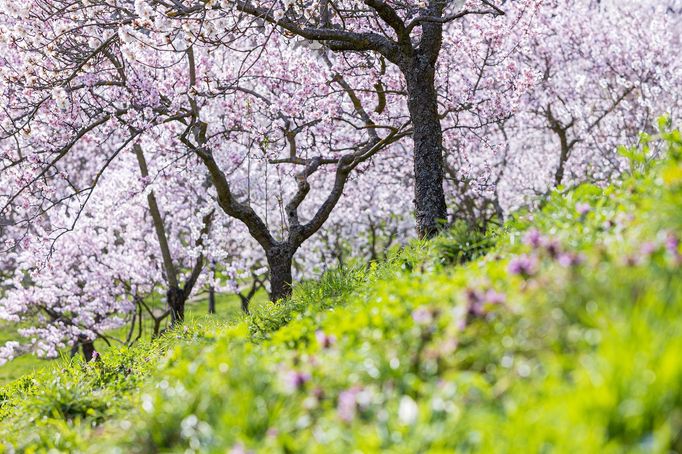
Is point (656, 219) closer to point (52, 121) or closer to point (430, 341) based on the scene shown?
point (430, 341)

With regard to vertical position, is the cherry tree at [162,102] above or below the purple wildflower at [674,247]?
above

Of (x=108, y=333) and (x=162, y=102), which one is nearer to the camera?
(x=162, y=102)

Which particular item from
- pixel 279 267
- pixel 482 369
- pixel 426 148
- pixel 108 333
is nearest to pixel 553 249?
pixel 482 369

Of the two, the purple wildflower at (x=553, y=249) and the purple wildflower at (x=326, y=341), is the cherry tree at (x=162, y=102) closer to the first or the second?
the purple wildflower at (x=326, y=341)

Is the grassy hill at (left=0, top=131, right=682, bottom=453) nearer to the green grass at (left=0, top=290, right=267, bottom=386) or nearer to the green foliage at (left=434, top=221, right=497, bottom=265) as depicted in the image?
A: the green foliage at (left=434, top=221, right=497, bottom=265)

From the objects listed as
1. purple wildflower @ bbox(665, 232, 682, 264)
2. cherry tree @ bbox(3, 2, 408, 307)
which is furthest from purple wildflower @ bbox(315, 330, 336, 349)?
cherry tree @ bbox(3, 2, 408, 307)

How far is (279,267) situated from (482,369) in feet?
24.8

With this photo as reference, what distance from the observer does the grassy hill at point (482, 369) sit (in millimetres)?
2568

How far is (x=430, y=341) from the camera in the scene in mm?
3727

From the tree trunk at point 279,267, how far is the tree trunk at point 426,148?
2.70 metres

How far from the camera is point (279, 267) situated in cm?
1090

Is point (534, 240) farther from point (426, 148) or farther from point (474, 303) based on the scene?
point (426, 148)

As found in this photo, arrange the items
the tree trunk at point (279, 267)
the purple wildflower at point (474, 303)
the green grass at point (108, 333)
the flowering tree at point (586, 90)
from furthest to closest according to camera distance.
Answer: the flowering tree at point (586, 90)
the green grass at point (108, 333)
the tree trunk at point (279, 267)
the purple wildflower at point (474, 303)

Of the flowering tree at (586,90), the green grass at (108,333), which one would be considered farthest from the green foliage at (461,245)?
the flowering tree at (586,90)
